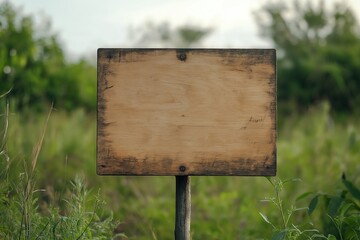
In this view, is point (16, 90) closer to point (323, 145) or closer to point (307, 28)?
point (323, 145)

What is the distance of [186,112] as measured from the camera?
268 cm

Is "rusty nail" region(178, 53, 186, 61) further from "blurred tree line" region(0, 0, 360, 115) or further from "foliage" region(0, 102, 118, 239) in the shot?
"blurred tree line" region(0, 0, 360, 115)

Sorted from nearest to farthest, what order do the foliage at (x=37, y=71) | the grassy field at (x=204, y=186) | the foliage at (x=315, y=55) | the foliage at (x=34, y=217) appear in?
the foliage at (x=34, y=217), the grassy field at (x=204, y=186), the foliage at (x=37, y=71), the foliage at (x=315, y=55)

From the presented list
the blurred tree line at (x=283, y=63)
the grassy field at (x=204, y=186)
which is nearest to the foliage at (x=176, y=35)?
the blurred tree line at (x=283, y=63)

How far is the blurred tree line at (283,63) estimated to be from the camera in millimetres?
9016

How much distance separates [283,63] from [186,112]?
1295 cm

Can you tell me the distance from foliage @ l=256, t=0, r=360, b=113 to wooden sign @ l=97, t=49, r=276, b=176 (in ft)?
32.5

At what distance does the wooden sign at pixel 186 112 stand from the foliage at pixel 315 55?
992cm

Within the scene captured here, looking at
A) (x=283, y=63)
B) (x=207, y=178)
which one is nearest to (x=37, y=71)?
(x=207, y=178)

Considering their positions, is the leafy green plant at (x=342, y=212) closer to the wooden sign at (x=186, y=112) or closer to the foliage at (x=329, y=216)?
the foliage at (x=329, y=216)

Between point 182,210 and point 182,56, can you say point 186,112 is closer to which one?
point 182,56

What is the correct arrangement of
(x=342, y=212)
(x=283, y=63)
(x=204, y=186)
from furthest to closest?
(x=283, y=63) < (x=204, y=186) < (x=342, y=212)

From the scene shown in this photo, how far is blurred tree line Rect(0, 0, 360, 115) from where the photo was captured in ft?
29.6

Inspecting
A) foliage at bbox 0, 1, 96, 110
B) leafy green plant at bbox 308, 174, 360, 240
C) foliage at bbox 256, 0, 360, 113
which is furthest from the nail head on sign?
foliage at bbox 256, 0, 360, 113
